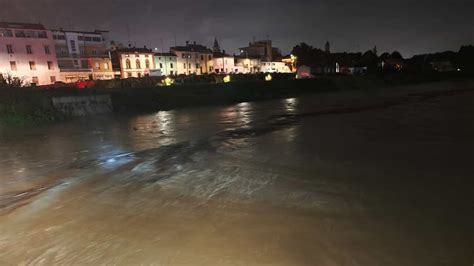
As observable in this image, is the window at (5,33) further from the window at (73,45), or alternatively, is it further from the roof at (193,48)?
the roof at (193,48)

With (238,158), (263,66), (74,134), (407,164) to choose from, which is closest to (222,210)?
(238,158)

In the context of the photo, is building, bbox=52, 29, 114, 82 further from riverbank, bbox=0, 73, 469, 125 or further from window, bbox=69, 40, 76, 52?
riverbank, bbox=0, 73, 469, 125

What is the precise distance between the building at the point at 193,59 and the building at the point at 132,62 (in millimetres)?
8136

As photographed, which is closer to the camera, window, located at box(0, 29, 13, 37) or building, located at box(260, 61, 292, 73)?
window, located at box(0, 29, 13, 37)

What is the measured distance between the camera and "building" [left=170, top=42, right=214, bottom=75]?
85.9 m

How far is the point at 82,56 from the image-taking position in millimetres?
71375

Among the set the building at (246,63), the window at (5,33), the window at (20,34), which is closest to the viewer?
the window at (5,33)

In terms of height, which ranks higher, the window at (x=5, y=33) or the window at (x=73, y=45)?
the window at (x=5, y=33)

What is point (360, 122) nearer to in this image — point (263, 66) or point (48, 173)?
point (48, 173)

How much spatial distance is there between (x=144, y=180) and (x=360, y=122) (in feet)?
54.0

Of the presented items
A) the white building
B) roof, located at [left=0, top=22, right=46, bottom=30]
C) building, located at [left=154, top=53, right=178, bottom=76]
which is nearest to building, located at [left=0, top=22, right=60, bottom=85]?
roof, located at [left=0, top=22, right=46, bottom=30]

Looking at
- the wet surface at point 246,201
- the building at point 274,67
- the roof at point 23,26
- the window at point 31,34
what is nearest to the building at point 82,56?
the roof at point 23,26

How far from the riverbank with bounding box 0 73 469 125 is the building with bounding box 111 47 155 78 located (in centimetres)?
3228

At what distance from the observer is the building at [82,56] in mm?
67750
